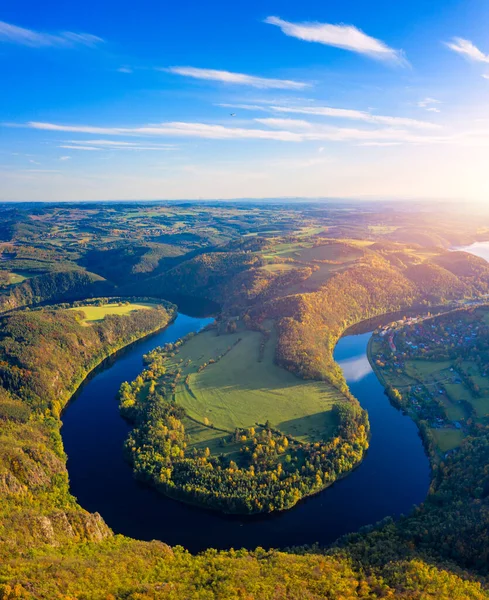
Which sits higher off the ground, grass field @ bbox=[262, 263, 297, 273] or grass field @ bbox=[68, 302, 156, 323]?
grass field @ bbox=[262, 263, 297, 273]

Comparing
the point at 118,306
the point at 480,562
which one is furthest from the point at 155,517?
the point at 118,306

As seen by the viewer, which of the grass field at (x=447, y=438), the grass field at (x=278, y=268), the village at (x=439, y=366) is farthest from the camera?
the grass field at (x=278, y=268)

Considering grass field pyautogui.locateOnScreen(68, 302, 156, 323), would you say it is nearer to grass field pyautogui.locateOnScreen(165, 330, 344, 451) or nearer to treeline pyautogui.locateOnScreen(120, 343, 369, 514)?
grass field pyautogui.locateOnScreen(165, 330, 344, 451)

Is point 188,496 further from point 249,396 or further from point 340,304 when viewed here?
point 340,304

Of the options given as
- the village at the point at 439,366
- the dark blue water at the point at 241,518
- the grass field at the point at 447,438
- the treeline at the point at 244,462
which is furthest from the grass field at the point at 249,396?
the grass field at the point at 447,438

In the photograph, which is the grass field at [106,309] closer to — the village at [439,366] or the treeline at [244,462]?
the treeline at [244,462]

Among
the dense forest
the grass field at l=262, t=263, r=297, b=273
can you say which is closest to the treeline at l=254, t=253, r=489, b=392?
the dense forest
